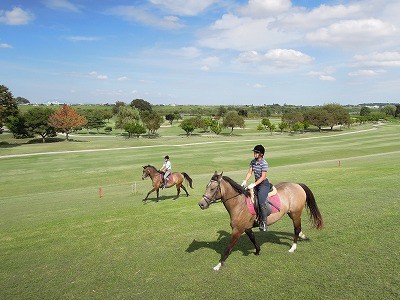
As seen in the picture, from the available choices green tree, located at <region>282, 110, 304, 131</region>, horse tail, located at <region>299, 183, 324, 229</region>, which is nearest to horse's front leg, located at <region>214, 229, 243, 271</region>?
horse tail, located at <region>299, 183, 324, 229</region>

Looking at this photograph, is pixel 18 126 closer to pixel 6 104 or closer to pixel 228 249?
pixel 6 104

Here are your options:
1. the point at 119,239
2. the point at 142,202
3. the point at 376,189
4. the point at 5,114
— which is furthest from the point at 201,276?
the point at 5,114

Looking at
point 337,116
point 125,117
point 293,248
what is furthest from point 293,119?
point 293,248

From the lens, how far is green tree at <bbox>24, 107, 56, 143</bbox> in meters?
80.8

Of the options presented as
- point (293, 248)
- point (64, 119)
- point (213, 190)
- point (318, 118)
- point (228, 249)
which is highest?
point (64, 119)

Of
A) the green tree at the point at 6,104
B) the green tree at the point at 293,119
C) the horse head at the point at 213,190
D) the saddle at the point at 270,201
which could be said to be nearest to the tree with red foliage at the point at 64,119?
the green tree at the point at 6,104

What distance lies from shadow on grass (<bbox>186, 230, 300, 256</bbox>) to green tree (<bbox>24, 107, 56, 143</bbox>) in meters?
82.5

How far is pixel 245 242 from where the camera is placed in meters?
11.2

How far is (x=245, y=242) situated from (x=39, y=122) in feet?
277

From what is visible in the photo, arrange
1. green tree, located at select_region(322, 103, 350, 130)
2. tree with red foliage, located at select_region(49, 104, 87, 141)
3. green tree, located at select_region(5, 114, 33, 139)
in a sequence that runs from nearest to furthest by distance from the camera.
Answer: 1. green tree, located at select_region(5, 114, 33, 139)
2. tree with red foliage, located at select_region(49, 104, 87, 141)
3. green tree, located at select_region(322, 103, 350, 130)

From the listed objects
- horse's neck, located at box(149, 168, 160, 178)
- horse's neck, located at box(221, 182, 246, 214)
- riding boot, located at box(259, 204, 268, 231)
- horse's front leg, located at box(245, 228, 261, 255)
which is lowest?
horse's front leg, located at box(245, 228, 261, 255)

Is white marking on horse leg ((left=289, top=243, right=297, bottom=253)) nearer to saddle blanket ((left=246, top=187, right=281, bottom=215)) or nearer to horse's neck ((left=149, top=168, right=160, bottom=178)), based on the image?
saddle blanket ((left=246, top=187, right=281, bottom=215))

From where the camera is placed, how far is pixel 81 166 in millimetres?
44438

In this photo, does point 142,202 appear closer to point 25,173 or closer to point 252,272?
point 252,272
